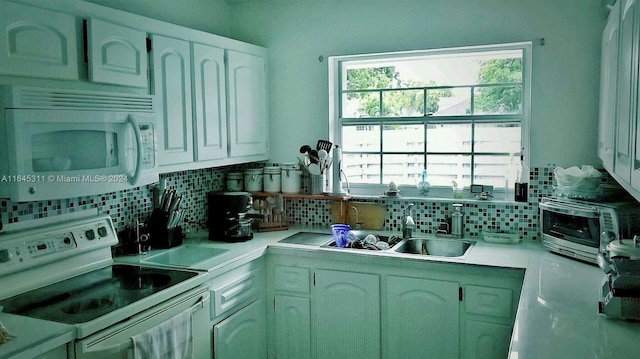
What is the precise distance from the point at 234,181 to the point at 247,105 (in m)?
0.57

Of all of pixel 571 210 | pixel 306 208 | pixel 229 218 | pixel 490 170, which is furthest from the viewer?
pixel 306 208

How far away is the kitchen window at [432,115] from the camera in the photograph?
3291 millimetres

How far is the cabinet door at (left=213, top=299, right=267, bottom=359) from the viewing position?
275 cm

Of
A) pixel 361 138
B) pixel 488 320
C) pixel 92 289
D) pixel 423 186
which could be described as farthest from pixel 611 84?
pixel 92 289

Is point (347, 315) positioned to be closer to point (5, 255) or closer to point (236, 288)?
point (236, 288)

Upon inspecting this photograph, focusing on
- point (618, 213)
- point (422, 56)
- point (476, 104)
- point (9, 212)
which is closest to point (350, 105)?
point (422, 56)

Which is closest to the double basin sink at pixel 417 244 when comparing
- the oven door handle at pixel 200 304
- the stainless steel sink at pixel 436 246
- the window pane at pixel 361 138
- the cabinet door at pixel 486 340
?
the stainless steel sink at pixel 436 246

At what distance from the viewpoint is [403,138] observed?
356cm

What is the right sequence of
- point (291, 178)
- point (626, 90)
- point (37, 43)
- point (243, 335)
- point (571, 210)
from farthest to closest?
point (291, 178) < point (243, 335) < point (571, 210) < point (37, 43) < point (626, 90)

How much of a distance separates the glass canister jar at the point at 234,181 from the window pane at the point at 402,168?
1010 millimetres

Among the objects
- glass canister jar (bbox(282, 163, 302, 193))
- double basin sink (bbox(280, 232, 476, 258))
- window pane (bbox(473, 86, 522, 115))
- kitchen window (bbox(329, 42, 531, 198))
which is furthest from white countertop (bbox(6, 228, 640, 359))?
window pane (bbox(473, 86, 522, 115))

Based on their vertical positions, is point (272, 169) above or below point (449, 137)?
below

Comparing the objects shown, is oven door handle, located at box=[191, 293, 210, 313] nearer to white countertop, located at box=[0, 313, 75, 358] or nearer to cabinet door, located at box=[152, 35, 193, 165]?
white countertop, located at box=[0, 313, 75, 358]

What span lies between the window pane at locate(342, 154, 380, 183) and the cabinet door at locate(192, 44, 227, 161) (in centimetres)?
87
